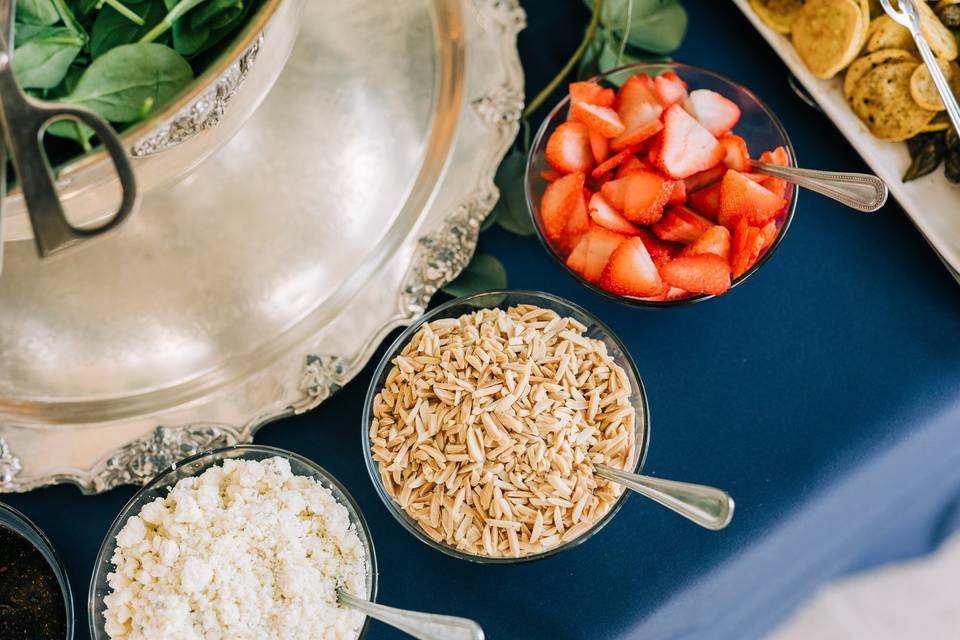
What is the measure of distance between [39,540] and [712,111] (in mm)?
767

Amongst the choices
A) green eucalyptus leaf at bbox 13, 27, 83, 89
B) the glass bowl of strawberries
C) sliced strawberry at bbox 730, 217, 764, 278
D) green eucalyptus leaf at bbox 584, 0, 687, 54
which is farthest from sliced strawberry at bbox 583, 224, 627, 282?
green eucalyptus leaf at bbox 13, 27, 83, 89

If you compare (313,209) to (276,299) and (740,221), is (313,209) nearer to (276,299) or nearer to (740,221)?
(276,299)

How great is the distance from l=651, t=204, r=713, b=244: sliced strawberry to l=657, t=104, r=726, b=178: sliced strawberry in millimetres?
39

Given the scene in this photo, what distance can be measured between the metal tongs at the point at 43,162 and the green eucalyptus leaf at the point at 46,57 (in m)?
0.08

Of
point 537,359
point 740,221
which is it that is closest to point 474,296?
point 537,359

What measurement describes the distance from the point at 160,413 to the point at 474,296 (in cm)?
32

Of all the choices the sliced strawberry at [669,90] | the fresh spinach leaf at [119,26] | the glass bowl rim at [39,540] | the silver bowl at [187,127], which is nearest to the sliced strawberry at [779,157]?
the sliced strawberry at [669,90]

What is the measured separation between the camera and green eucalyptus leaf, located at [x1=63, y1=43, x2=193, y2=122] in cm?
65

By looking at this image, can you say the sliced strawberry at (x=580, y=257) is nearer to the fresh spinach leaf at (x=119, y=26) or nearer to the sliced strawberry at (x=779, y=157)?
the sliced strawberry at (x=779, y=157)

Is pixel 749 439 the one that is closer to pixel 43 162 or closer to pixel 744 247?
pixel 744 247

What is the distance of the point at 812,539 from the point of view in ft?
2.77

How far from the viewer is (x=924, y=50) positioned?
798mm

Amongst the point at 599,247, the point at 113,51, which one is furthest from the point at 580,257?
the point at 113,51

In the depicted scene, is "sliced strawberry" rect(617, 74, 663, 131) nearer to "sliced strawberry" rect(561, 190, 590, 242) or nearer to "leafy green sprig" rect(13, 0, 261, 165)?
"sliced strawberry" rect(561, 190, 590, 242)
